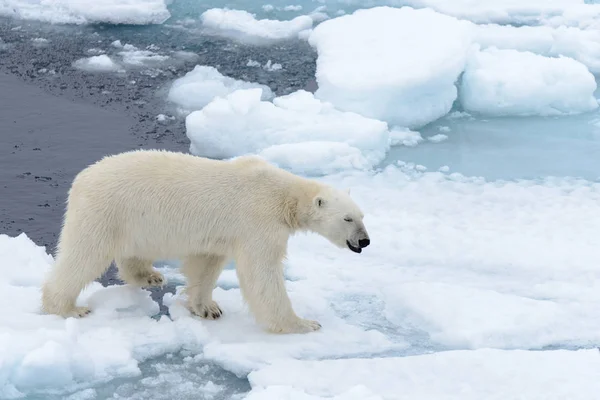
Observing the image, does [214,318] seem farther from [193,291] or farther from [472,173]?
[472,173]

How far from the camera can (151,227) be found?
4.90 metres

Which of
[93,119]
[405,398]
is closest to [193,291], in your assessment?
[405,398]

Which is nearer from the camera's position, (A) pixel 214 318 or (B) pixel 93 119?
(A) pixel 214 318

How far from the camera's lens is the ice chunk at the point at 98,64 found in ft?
34.3

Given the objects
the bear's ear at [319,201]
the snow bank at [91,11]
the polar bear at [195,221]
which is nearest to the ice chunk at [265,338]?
the polar bear at [195,221]

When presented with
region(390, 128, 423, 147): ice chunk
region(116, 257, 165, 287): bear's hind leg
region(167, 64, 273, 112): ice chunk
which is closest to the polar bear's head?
region(116, 257, 165, 287): bear's hind leg

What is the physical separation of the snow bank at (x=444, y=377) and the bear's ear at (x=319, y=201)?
0.95 metres

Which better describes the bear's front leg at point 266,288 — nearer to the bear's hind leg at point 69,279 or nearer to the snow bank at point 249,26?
the bear's hind leg at point 69,279

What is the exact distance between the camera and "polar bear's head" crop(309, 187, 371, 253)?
498 cm

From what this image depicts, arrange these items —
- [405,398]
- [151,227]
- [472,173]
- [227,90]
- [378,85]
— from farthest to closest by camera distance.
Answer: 1. [227,90]
2. [378,85]
3. [472,173]
4. [151,227]
5. [405,398]

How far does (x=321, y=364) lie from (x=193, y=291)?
3.37ft

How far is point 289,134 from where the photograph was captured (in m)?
8.38

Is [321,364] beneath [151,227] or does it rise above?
beneath

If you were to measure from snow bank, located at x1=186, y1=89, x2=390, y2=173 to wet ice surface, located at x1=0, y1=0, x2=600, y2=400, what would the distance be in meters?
0.02
